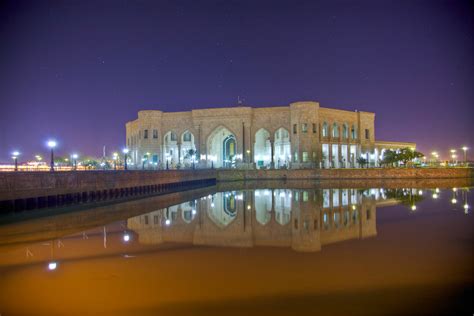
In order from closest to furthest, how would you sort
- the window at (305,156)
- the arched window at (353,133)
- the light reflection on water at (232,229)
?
the light reflection on water at (232,229) < the window at (305,156) < the arched window at (353,133)

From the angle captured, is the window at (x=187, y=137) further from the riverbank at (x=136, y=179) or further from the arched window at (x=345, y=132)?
the arched window at (x=345, y=132)

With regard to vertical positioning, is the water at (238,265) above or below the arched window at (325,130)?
below

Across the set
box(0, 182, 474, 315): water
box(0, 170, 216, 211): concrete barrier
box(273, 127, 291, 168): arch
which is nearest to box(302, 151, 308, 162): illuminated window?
box(273, 127, 291, 168): arch

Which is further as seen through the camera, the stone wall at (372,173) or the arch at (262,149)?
the arch at (262,149)

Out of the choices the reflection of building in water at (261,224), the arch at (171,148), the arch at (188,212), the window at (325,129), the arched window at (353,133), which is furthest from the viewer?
the arched window at (353,133)

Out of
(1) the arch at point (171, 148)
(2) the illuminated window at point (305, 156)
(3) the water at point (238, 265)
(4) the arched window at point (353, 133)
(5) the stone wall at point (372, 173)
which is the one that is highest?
(4) the arched window at point (353, 133)

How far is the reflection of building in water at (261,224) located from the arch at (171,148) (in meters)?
28.0

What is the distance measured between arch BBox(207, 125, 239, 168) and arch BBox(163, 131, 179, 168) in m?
4.20

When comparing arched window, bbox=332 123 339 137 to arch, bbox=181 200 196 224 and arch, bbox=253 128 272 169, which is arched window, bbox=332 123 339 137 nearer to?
arch, bbox=253 128 272 169

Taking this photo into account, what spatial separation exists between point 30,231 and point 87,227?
4.70 feet

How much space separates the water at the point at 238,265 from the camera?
16.5ft

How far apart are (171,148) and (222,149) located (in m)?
5.73

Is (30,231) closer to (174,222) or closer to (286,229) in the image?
(174,222)

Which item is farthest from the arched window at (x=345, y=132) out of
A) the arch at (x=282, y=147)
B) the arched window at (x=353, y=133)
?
the arch at (x=282, y=147)
